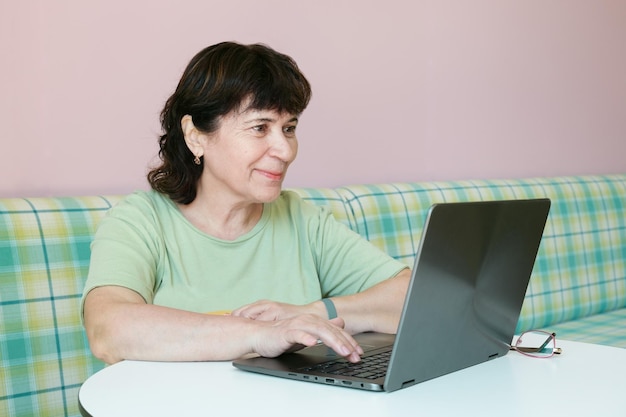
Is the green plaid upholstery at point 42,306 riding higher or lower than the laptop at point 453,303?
lower

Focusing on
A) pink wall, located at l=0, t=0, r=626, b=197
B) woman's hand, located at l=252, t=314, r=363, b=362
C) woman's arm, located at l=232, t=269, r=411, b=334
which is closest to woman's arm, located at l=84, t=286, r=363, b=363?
woman's hand, located at l=252, t=314, r=363, b=362

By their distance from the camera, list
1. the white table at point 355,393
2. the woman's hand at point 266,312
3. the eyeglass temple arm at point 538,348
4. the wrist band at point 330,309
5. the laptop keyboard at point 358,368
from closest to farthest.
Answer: the white table at point 355,393
the laptop keyboard at point 358,368
the eyeglass temple arm at point 538,348
the woman's hand at point 266,312
the wrist band at point 330,309

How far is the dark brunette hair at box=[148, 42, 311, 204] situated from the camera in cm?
178

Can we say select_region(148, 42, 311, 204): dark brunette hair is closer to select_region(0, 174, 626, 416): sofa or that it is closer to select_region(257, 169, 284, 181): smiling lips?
select_region(257, 169, 284, 181): smiling lips

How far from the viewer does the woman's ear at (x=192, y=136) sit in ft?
6.14

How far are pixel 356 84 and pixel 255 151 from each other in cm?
100

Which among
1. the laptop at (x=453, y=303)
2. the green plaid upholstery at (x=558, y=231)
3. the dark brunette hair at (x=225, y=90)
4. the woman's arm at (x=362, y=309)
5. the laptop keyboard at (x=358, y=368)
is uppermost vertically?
the dark brunette hair at (x=225, y=90)

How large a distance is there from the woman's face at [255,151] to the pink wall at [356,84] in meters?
0.48

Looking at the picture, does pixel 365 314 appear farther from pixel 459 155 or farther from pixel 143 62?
pixel 459 155

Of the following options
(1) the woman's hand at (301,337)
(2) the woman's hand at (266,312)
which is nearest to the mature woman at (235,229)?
(2) the woman's hand at (266,312)

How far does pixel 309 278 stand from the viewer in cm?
191

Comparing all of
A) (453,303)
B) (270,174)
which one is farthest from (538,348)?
(270,174)

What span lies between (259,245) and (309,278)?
0.44ft

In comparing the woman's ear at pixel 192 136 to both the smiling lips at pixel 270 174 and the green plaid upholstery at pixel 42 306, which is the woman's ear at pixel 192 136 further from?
the green plaid upholstery at pixel 42 306
